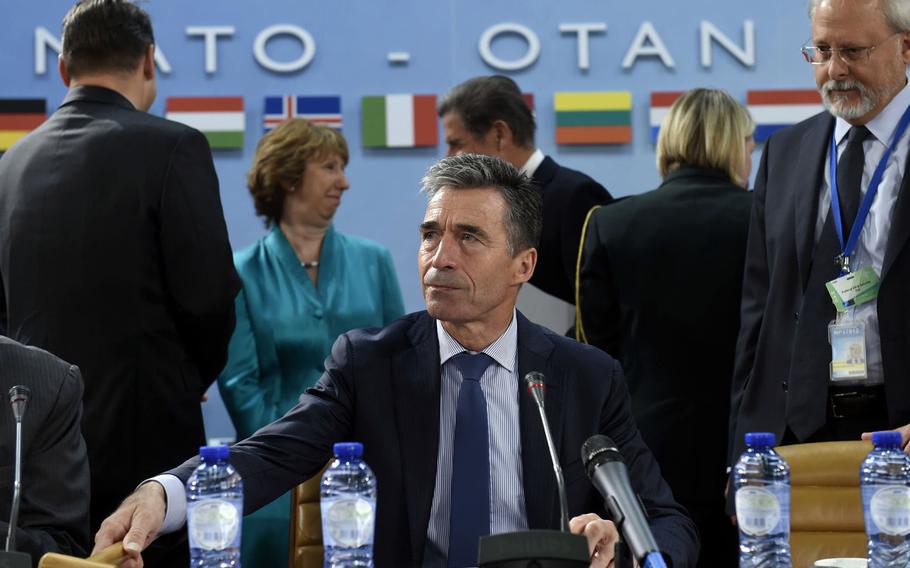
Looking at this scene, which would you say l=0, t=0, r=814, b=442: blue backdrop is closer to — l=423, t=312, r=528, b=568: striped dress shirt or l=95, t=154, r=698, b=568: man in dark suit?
l=95, t=154, r=698, b=568: man in dark suit

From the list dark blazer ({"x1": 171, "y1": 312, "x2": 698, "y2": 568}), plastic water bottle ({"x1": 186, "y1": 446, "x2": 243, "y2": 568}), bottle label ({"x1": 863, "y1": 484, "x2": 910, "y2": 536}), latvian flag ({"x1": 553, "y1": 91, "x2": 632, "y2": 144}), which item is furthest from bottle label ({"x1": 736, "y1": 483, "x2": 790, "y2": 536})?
latvian flag ({"x1": 553, "y1": 91, "x2": 632, "y2": 144})

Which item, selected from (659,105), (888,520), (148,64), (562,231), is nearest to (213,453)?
(888,520)

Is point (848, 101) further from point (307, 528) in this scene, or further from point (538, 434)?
point (307, 528)

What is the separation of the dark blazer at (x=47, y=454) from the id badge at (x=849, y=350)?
1.68 metres

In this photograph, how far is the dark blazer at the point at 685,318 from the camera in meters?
3.81

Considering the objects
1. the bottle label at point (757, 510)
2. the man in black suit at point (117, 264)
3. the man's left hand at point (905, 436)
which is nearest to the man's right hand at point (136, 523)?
the bottle label at point (757, 510)

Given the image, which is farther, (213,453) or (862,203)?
(862,203)

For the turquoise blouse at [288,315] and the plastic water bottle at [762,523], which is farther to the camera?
the turquoise blouse at [288,315]

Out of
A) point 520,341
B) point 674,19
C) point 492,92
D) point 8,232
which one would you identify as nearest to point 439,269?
point 520,341

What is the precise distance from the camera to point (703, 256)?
381 cm

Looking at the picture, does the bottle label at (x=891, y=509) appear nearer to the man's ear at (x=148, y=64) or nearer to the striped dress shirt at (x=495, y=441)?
the striped dress shirt at (x=495, y=441)

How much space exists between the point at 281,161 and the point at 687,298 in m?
1.50

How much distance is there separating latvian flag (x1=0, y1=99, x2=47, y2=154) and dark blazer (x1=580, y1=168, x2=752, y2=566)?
277 centimetres

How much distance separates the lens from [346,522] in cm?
225
